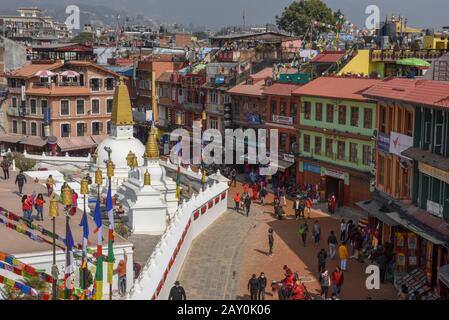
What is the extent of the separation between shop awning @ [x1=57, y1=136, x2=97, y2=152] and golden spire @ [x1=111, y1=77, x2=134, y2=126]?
20.2 meters

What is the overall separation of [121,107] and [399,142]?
18.9 meters

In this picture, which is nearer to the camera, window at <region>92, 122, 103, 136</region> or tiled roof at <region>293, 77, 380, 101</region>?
tiled roof at <region>293, 77, 380, 101</region>

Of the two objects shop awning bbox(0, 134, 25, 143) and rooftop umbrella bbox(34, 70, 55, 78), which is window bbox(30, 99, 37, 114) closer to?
shop awning bbox(0, 134, 25, 143)

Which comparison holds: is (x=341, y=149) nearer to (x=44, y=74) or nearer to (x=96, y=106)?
(x=96, y=106)

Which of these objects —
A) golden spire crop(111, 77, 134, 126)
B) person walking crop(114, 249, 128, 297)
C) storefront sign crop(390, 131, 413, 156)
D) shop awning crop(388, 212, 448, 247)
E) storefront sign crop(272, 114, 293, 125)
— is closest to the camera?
shop awning crop(388, 212, 448, 247)

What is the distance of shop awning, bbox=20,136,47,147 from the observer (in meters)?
63.5

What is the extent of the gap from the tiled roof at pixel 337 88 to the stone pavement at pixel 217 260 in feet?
30.8

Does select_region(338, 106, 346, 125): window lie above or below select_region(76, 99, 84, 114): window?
above

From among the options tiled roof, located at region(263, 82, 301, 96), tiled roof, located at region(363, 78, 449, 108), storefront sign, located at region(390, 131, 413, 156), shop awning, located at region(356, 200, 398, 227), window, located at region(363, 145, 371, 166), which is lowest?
shop awning, located at region(356, 200, 398, 227)

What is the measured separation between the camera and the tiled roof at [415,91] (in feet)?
87.1

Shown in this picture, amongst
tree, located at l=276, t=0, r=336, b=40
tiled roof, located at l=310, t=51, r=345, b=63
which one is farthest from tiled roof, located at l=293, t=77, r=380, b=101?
tree, located at l=276, t=0, r=336, b=40
